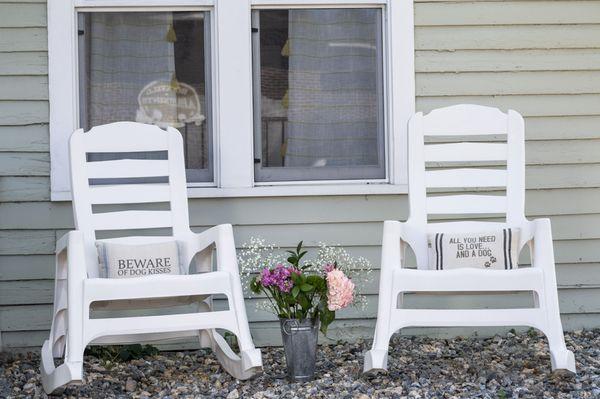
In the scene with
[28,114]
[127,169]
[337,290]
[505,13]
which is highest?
[505,13]

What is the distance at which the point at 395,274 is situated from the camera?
3.50 meters

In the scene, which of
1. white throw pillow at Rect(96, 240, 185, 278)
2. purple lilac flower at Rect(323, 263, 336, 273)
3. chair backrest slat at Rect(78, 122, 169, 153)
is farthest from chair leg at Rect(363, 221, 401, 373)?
chair backrest slat at Rect(78, 122, 169, 153)

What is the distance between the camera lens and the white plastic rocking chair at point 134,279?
11.1ft

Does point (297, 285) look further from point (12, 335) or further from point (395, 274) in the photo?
point (12, 335)

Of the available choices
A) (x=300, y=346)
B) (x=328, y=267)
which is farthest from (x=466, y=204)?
(x=300, y=346)

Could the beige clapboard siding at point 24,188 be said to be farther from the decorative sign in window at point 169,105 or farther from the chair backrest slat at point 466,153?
the chair backrest slat at point 466,153

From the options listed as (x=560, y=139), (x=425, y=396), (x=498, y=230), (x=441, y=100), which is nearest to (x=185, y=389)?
(x=425, y=396)

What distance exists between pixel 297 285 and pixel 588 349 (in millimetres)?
1393

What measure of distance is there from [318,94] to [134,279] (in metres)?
1.41

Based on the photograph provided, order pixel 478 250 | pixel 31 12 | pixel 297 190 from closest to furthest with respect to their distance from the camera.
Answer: pixel 478 250
pixel 31 12
pixel 297 190

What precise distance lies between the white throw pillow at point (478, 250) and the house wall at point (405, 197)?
1.98ft

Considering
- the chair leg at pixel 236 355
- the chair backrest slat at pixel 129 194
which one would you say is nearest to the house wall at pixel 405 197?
the chair backrest slat at pixel 129 194

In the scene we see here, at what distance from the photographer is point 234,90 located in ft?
14.1

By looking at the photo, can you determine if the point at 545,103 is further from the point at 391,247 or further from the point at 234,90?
the point at 234,90
